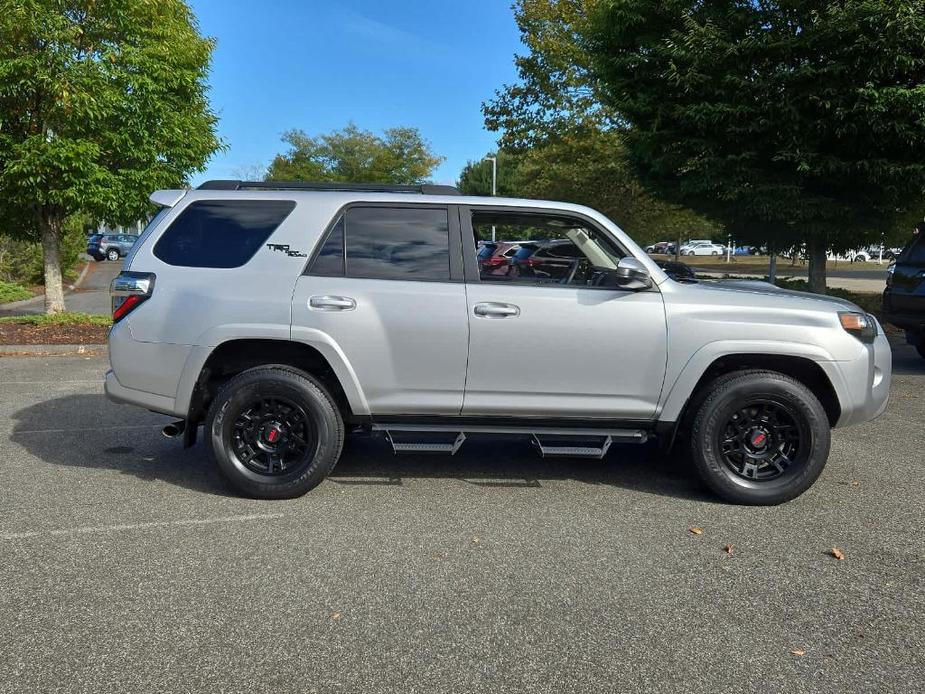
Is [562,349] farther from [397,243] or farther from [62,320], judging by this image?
[62,320]

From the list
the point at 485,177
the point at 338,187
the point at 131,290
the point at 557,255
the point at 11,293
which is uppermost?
the point at 485,177

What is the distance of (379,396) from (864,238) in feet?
40.6

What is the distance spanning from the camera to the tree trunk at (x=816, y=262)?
46.2 ft

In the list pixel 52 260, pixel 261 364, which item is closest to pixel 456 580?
pixel 261 364

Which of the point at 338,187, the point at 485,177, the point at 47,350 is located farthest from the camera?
A: the point at 485,177

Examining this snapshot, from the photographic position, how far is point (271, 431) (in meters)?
4.67

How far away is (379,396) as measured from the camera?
4.67 m

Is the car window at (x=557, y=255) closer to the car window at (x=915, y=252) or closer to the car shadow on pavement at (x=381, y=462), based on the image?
the car shadow on pavement at (x=381, y=462)

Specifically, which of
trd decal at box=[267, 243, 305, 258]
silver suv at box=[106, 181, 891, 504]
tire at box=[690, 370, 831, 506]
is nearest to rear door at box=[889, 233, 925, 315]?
silver suv at box=[106, 181, 891, 504]

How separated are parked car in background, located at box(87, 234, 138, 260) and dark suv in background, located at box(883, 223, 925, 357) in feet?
129

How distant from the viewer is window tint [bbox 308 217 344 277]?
4.68 meters

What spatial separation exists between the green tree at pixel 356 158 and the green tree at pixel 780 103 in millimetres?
33690

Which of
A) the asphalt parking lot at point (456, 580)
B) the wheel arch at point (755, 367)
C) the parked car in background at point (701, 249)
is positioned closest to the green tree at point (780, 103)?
the asphalt parking lot at point (456, 580)

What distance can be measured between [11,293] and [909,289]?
2000 cm
